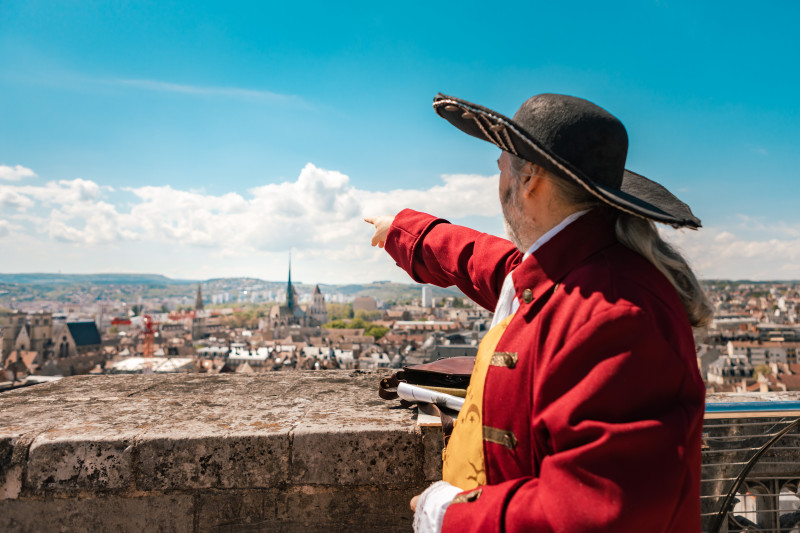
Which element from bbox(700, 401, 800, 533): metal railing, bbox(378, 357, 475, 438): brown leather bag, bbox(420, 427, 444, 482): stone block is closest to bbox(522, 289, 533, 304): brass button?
bbox(378, 357, 475, 438): brown leather bag

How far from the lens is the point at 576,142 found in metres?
1.28

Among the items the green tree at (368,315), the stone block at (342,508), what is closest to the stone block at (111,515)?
the stone block at (342,508)

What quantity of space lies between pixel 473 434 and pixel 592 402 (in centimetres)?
43

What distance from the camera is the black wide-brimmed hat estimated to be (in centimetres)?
122

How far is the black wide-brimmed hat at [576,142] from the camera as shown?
1.22m

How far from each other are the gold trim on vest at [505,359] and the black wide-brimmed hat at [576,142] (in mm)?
400

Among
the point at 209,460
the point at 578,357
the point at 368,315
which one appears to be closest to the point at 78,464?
the point at 209,460

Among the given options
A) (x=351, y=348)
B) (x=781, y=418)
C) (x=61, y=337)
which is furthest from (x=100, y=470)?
(x=61, y=337)

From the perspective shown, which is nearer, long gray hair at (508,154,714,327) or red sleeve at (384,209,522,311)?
long gray hair at (508,154,714,327)

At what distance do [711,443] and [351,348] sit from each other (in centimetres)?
7854

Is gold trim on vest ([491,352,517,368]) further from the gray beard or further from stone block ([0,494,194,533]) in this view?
stone block ([0,494,194,533])

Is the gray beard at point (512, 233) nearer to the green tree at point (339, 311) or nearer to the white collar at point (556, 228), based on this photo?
the white collar at point (556, 228)

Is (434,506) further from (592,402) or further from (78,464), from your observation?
(78,464)

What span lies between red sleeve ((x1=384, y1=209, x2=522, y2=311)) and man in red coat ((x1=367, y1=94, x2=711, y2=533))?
0.41 m
